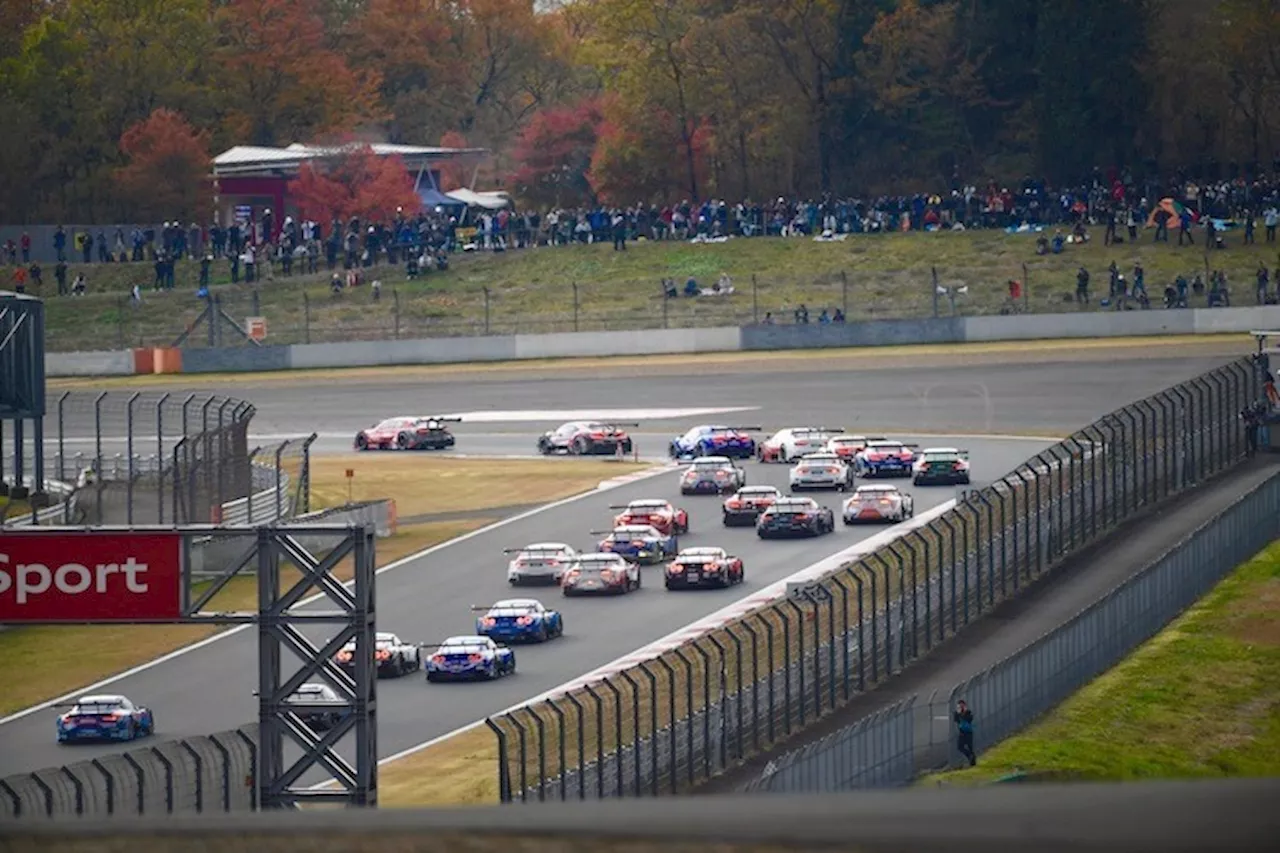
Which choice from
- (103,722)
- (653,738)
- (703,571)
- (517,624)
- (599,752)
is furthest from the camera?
(703,571)

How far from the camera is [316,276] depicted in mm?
91250

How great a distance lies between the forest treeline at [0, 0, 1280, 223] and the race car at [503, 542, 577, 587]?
58.6 metres

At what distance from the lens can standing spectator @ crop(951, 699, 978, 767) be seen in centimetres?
2378

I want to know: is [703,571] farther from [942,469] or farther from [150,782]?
[150,782]

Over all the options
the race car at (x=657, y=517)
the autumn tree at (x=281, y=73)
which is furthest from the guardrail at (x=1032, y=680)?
the autumn tree at (x=281, y=73)

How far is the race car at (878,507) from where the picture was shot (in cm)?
4653

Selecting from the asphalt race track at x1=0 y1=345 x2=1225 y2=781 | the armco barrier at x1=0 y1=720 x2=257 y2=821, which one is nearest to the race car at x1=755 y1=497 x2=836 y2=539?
the asphalt race track at x1=0 y1=345 x2=1225 y2=781

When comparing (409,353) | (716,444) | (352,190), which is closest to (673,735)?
(716,444)

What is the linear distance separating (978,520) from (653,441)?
3143 centimetres

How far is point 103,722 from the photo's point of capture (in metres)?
29.6

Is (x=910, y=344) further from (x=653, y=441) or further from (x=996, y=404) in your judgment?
(x=653, y=441)

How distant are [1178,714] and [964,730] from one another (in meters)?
5.69

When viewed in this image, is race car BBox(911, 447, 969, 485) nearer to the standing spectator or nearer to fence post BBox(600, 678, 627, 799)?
the standing spectator

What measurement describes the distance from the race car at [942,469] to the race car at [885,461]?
0.88 metres
